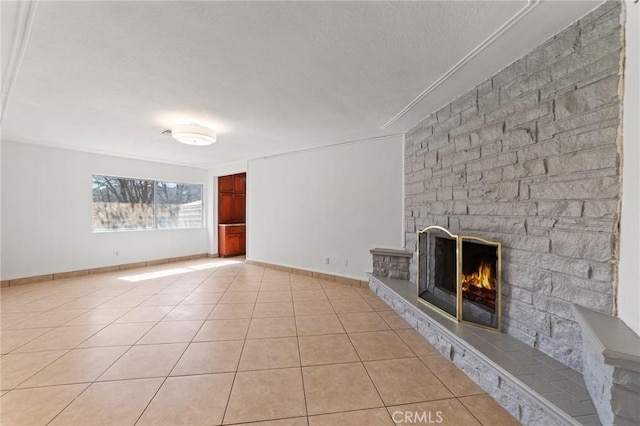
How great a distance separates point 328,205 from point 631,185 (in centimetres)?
345

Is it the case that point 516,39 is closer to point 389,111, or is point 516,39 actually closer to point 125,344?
point 389,111

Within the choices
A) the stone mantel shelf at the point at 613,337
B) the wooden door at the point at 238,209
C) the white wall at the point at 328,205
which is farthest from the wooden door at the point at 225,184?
the stone mantel shelf at the point at 613,337

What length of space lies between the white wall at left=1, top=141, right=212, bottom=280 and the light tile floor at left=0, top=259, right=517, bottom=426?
3.79ft

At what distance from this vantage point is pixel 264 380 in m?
1.77

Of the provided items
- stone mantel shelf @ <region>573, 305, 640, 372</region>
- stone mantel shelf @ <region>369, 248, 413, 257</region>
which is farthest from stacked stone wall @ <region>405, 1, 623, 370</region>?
stone mantel shelf @ <region>369, 248, 413, 257</region>

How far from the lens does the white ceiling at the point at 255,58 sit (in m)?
1.44

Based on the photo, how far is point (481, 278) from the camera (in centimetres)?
210

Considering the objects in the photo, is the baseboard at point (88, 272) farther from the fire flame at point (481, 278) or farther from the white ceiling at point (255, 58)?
the fire flame at point (481, 278)

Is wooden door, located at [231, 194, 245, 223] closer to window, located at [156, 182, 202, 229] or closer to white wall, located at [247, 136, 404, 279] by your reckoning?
window, located at [156, 182, 202, 229]

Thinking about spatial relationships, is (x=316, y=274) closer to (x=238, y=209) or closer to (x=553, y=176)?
(x=553, y=176)

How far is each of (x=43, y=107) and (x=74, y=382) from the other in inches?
115

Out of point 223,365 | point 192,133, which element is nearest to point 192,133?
point 192,133

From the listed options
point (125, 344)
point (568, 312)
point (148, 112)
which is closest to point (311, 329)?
point (125, 344)

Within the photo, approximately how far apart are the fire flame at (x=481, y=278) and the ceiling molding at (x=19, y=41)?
11.5 ft
